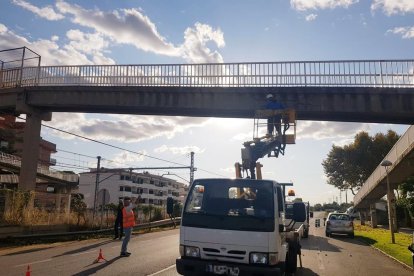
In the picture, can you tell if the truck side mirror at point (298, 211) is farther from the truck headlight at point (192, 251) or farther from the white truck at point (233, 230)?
the truck headlight at point (192, 251)

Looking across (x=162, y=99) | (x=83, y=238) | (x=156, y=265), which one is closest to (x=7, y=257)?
(x=156, y=265)

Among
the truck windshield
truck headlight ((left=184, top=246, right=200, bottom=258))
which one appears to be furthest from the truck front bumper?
the truck windshield

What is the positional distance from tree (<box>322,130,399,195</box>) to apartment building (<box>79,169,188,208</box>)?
38.3 meters

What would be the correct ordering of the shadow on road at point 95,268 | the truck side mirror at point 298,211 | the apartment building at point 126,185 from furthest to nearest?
the apartment building at point 126,185 → the shadow on road at point 95,268 → the truck side mirror at point 298,211

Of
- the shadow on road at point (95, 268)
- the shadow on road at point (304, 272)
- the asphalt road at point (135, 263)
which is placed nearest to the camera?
the shadow on road at point (95, 268)

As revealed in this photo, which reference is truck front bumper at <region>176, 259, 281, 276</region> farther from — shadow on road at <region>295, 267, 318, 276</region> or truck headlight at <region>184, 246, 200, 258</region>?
shadow on road at <region>295, 267, 318, 276</region>

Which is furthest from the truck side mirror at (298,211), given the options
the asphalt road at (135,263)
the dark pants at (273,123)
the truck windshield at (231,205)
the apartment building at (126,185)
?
the apartment building at (126,185)

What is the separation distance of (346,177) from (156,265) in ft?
166

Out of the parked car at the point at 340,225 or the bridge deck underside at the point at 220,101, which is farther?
the parked car at the point at 340,225

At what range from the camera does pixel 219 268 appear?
6.65 m

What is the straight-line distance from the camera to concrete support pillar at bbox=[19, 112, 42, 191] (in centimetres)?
2194

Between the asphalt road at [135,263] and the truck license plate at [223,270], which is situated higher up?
the truck license plate at [223,270]

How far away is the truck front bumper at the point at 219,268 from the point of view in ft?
21.2

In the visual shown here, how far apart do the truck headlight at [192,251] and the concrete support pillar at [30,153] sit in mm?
17182
